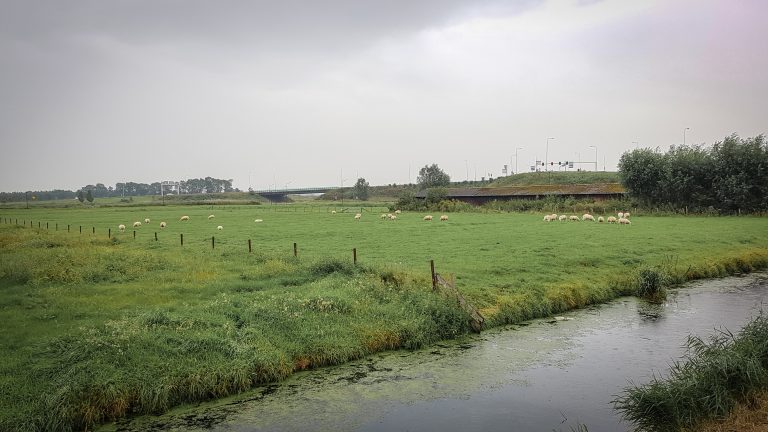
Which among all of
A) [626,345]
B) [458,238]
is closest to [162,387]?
[626,345]

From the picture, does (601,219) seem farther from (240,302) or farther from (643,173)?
(240,302)

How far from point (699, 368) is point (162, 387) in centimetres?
1316

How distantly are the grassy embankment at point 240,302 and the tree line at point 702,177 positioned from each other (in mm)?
28381

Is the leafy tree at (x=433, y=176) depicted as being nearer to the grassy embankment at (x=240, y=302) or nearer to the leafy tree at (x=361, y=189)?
the leafy tree at (x=361, y=189)

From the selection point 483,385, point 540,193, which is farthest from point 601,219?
point 483,385

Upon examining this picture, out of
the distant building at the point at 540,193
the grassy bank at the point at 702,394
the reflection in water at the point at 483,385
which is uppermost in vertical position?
the distant building at the point at 540,193

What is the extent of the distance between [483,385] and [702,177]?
6267 centimetres

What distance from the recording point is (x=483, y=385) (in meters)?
14.3

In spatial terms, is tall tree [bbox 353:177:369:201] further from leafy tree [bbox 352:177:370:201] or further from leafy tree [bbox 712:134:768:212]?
leafy tree [bbox 712:134:768:212]

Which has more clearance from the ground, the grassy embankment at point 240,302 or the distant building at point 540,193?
the distant building at point 540,193

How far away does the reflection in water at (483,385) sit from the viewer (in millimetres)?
12242

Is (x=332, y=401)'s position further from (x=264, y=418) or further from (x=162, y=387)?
(x=162, y=387)

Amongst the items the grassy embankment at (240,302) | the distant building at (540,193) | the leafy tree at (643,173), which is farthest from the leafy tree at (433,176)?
the grassy embankment at (240,302)

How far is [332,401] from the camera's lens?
13.4 m
